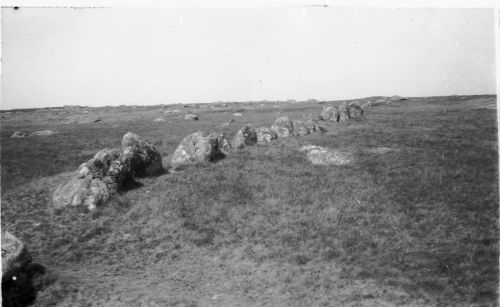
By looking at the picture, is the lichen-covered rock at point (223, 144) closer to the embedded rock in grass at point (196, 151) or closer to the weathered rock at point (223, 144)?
the weathered rock at point (223, 144)

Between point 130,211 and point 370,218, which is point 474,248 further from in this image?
point 130,211

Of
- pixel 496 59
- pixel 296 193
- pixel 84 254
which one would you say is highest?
pixel 496 59

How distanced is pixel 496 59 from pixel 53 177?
1096 inches

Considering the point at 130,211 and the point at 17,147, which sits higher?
the point at 17,147

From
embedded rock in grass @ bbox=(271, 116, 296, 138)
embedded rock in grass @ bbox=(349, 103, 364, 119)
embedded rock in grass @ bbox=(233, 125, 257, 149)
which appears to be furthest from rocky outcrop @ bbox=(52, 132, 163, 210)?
embedded rock in grass @ bbox=(349, 103, 364, 119)

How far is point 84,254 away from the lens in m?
14.3

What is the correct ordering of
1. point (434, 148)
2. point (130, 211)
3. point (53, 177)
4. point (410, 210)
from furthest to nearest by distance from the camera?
point (434, 148), point (53, 177), point (130, 211), point (410, 210)

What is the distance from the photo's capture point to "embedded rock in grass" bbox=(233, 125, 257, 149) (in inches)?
1347

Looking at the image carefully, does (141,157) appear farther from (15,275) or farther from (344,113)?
(344,113)

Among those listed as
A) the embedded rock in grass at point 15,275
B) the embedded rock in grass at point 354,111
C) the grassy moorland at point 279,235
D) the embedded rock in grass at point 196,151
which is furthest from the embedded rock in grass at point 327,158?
the embedded rock in grass at point 354,111

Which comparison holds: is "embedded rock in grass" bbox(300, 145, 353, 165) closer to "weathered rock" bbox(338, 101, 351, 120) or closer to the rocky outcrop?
the rocky outcrop

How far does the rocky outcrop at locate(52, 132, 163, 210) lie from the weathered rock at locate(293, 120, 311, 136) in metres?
21.3

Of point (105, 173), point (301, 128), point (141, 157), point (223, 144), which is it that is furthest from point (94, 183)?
point (301, 128)

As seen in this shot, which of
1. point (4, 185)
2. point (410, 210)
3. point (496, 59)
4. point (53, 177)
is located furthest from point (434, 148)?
point (4, 185)
